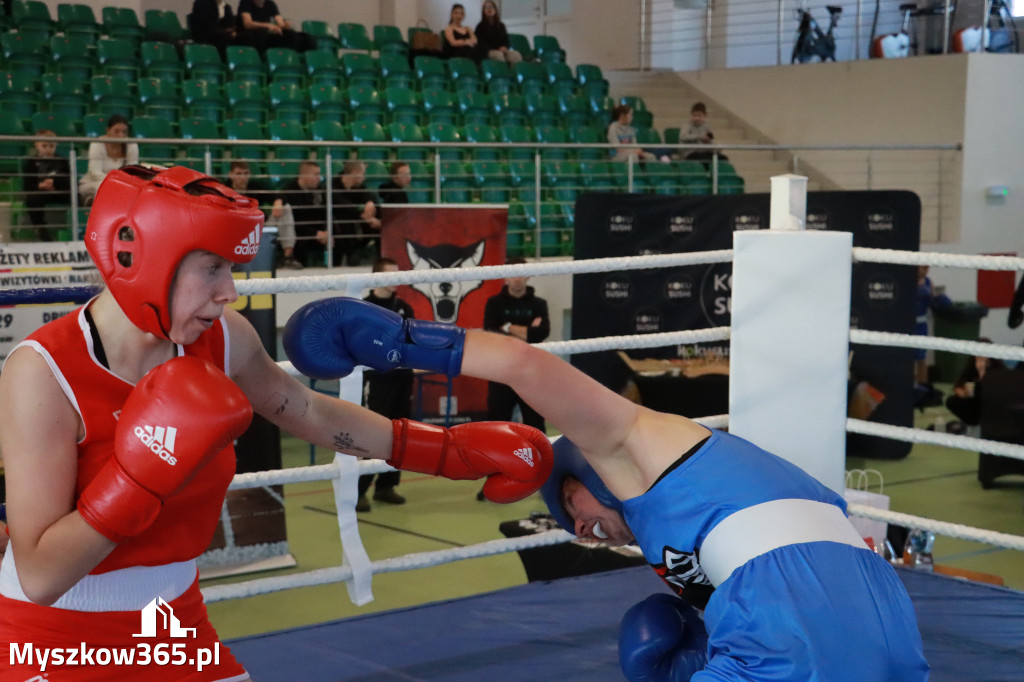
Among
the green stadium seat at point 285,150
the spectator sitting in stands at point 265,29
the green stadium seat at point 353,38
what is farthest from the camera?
the green stadium seat at point 353,38

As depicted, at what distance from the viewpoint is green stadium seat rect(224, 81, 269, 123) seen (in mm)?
7309

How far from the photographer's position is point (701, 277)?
5.44 meters

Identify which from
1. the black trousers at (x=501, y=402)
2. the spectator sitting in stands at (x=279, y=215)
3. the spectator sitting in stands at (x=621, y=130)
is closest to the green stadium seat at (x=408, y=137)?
the spectator sitting in stands at (x=279, y=215)

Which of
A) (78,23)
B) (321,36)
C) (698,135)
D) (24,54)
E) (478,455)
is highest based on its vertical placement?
(321,36)

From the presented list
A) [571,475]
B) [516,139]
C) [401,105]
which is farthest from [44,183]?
[571,475]

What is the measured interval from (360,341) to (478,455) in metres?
0.28

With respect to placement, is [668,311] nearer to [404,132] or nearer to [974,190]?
[404,132]

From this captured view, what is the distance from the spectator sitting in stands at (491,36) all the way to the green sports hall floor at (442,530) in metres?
4.59

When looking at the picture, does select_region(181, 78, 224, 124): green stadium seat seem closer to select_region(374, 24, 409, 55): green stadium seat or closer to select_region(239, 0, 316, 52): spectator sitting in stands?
select_region(239, 0, 316, 52): spectator sitting in stands

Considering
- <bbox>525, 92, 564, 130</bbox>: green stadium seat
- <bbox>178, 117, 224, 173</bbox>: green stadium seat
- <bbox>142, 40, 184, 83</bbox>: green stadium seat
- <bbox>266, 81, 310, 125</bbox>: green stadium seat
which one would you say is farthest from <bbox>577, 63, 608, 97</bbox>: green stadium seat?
<bbox>178, 117, 224, 173</bbox>: green stadium seat

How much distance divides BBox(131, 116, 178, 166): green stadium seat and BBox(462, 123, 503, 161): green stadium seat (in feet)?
7.10

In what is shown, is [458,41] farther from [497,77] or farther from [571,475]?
[571,475]

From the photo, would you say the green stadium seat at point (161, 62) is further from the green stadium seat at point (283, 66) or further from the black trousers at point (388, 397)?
the black trousers at point (388, 397)

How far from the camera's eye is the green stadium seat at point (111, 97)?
269 inches
